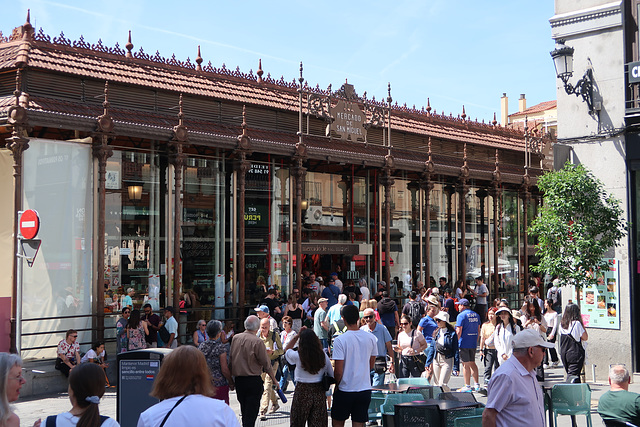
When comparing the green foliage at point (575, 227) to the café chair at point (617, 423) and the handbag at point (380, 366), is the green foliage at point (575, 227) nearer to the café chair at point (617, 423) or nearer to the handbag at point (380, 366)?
the handbag at point (380, 366)

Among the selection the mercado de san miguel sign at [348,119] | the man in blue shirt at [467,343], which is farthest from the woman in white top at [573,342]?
the mercado de san miguel sign at [348,119]

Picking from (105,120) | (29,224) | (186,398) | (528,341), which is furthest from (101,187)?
(186,398)

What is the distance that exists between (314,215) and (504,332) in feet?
35.1

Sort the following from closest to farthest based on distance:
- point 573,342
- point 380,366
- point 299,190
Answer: point 380,366
point 573,342
point 299,190

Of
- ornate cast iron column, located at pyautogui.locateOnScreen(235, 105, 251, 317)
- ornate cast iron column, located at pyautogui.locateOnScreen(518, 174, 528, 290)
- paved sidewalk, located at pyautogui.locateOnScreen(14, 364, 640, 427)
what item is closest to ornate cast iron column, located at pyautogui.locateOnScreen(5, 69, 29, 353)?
paved sidewalk, located at pyautogui.locateOnScreen(14, 364, 640, 427)

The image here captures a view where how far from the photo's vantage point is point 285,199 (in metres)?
21.8

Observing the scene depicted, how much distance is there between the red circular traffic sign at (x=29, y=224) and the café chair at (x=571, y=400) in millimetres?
→ 9074

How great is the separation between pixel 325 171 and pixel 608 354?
11.3 metres

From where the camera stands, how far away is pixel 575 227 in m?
14.0

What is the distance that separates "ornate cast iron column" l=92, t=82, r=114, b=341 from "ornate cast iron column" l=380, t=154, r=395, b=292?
9.77m

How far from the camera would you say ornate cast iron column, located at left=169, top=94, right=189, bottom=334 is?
17859 mm

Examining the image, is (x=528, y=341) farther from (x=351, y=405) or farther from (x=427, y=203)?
(x=427, y=203)

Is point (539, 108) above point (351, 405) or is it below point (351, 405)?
above

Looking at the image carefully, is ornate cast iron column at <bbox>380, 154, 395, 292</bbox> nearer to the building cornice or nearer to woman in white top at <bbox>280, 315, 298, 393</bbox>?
the building cornice
